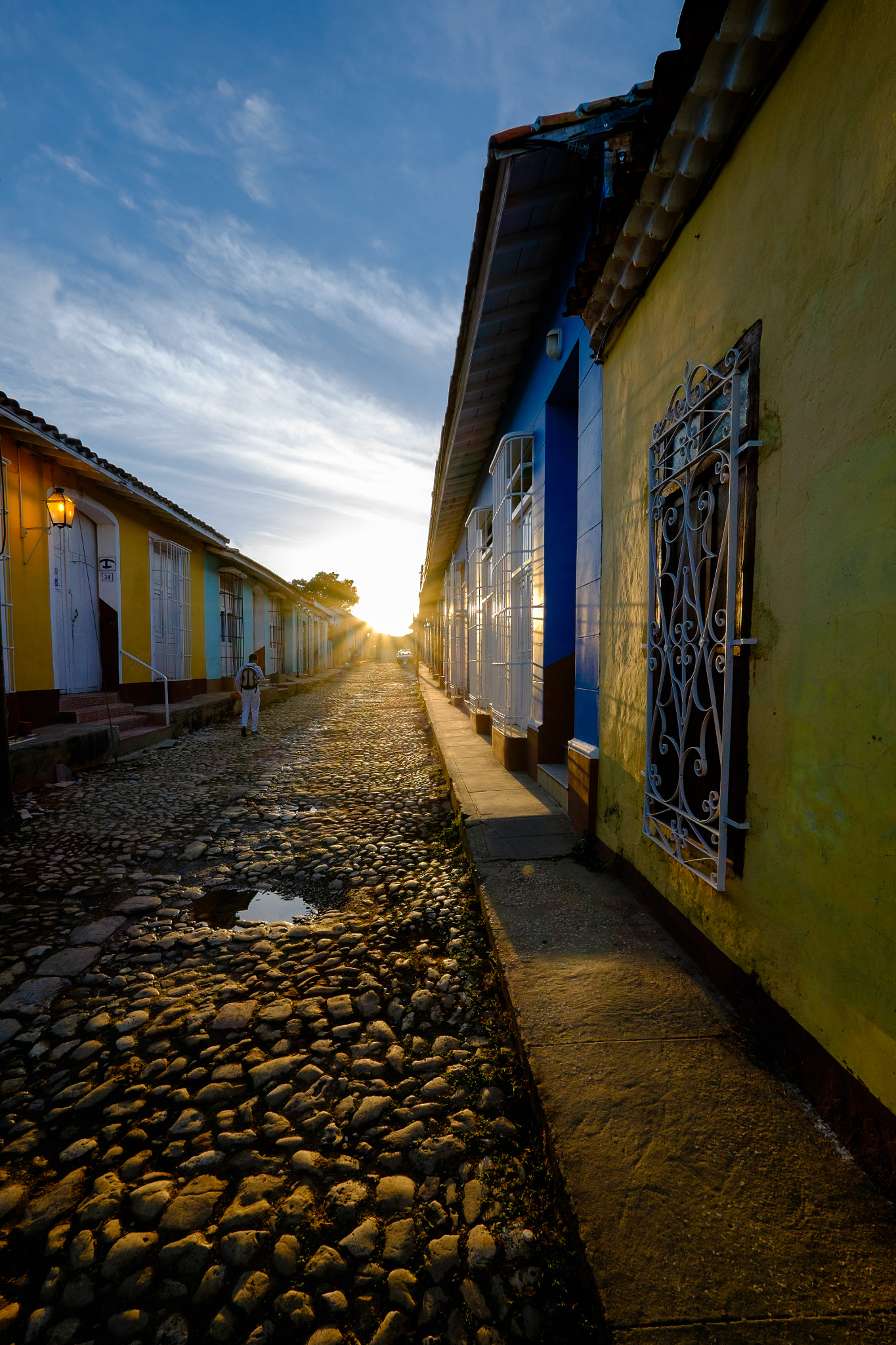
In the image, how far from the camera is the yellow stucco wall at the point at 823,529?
1474 millimetres

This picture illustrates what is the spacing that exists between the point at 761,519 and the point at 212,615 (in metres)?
13.9

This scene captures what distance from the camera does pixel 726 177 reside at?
2.25 meters

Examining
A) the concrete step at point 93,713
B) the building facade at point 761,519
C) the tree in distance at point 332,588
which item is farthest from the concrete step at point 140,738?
the tree in distance at point 332,588

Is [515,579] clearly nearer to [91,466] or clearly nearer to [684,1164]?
[684,1164]

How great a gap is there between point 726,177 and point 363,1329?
3773 millimetres

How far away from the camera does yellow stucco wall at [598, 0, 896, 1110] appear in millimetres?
1474

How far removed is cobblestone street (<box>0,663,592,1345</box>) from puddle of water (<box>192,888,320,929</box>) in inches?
0.9

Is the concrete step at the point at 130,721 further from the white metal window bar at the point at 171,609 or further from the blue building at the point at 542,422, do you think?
the blue building at the point at 542,422

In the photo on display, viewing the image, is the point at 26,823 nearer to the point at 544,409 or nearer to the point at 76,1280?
the point at 76,1280

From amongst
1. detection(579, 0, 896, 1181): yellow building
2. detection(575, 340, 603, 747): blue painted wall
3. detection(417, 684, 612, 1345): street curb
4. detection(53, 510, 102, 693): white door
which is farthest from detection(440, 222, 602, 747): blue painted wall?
detection(53, 510, 102, 693): white door

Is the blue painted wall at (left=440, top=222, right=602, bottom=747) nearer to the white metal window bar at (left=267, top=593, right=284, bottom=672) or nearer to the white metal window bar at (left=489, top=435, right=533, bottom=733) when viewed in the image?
the white metal window bar at (left=489, top=435, right=533, bottom=733)

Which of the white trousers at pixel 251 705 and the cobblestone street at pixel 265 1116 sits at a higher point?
the white trousers at pixel 251 705

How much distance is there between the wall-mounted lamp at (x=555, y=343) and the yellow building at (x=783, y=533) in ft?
5.11

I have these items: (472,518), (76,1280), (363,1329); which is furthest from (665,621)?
Answer: (472,518)
